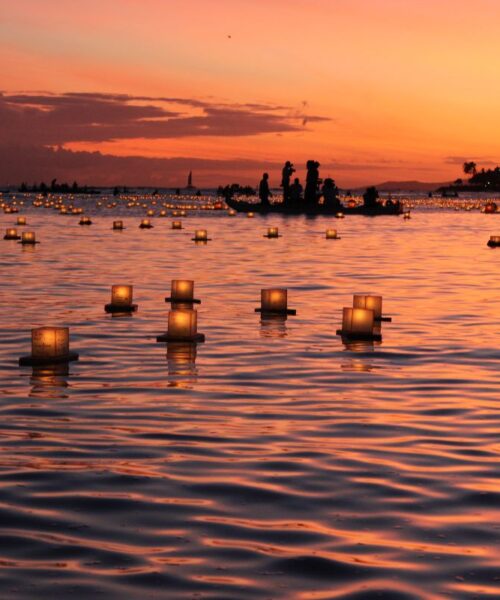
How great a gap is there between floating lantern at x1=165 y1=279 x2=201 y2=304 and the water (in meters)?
0.71

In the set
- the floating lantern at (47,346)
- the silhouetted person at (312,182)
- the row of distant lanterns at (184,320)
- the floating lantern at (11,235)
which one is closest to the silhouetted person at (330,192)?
the silhouetted person at (312,182)

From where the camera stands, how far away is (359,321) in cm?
1797

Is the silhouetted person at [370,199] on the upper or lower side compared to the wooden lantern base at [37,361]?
upper

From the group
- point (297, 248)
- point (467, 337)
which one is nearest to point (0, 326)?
point (467, 337)

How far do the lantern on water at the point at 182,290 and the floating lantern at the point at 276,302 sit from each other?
190 cm

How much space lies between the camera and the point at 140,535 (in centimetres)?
739

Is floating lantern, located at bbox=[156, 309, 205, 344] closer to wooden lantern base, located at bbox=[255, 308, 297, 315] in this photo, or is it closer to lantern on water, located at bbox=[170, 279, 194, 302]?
wooden lantern base, located at bbox=[255, 308, 297, 315]

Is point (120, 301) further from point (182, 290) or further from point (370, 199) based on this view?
point (370, 199)

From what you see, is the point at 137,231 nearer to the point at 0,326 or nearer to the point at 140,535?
the point at 0,326

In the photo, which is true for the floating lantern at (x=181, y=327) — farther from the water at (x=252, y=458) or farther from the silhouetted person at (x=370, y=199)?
the silhouetted person at (x=370, y=199)

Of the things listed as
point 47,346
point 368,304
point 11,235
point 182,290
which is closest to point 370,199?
point 11,235

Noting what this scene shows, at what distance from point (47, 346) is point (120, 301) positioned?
6633 mm

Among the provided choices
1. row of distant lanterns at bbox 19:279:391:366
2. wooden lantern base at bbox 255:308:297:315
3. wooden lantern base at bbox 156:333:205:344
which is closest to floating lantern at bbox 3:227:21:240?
row of distant lanterns at bbox 19:279:391:366

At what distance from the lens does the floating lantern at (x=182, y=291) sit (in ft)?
74.1
